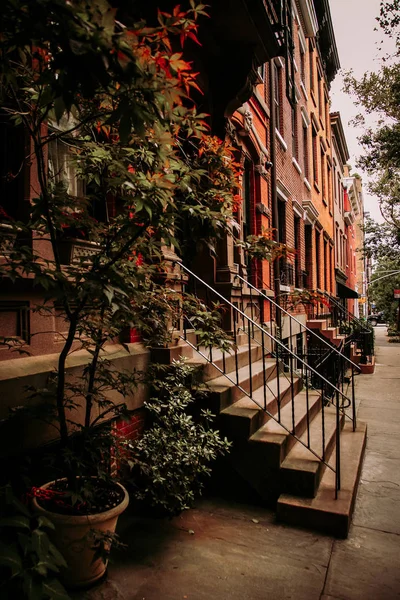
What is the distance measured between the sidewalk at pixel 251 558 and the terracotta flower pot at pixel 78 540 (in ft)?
0.41

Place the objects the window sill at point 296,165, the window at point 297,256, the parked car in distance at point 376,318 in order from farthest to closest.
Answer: the parked car in distance at point 376,318 < the window at point 297,256 < the window sill at point 296,165

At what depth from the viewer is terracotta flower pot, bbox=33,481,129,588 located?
283cm

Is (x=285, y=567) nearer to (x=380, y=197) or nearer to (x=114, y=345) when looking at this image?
(x=114, y=345)

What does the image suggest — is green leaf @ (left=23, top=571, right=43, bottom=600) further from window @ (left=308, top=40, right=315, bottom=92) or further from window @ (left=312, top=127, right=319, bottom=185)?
window @ (left=308, top=40, right=315, bottom=92)

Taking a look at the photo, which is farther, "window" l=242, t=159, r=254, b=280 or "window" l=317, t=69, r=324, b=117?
"window" l=317, t=69, r=324, b=117

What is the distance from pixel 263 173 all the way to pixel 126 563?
289 inches

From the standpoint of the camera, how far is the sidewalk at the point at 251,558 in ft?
9.98

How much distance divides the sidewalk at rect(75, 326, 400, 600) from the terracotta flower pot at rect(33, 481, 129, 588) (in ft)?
0.41

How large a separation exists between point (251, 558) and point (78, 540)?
145 cm

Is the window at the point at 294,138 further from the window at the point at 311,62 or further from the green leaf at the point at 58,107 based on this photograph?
the green leaf at the point at 58,107

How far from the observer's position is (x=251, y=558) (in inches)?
135

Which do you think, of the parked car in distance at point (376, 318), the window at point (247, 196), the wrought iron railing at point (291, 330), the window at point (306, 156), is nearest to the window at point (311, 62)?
the window at point (306, 156)

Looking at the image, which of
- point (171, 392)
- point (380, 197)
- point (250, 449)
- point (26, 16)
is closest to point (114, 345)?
point (171, 392)

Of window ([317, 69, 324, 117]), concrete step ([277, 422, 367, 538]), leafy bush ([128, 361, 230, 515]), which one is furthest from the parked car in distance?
leafy bush ([128, 361, 230, 515])
